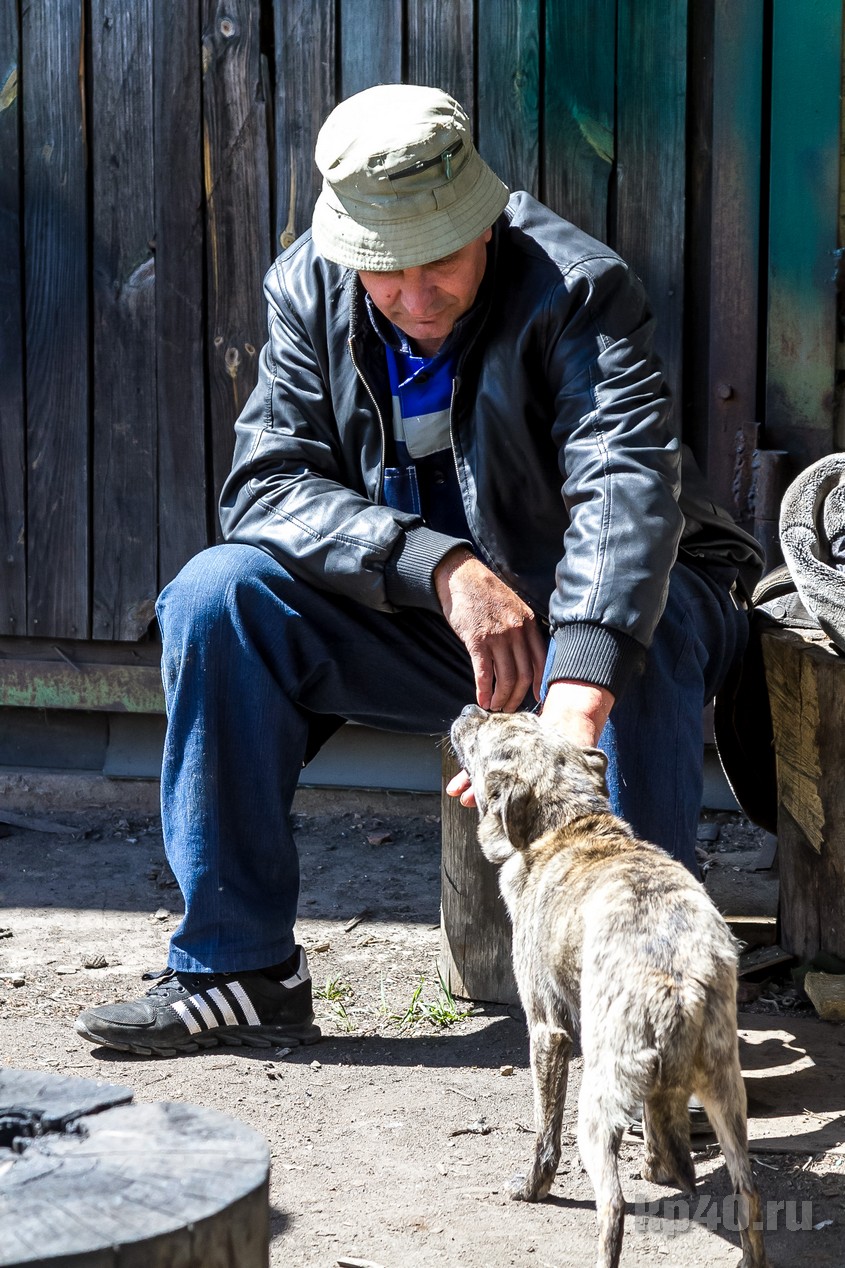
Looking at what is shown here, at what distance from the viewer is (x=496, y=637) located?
3.21 meters

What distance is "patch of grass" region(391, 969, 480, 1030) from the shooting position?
3713 mm

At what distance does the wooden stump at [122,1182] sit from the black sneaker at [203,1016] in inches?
54.0

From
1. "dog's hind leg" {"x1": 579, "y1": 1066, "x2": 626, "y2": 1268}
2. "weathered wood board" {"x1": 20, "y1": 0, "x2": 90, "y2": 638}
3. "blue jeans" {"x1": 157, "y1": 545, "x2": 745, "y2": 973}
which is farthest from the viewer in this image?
"weathered wood board" {"x1": 20, "y1": 0, "x2": 90, "y2": 638}

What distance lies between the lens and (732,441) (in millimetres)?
4715

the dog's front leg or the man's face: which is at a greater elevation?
the man's face

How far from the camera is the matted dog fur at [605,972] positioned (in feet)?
7.44

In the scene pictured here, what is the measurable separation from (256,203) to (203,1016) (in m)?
2.75

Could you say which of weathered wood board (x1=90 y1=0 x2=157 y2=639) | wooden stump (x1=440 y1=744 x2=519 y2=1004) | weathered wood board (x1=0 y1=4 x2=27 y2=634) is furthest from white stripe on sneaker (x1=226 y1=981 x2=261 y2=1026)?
weathered wood board (x1=0 y1=4 x2=27 y2=634)

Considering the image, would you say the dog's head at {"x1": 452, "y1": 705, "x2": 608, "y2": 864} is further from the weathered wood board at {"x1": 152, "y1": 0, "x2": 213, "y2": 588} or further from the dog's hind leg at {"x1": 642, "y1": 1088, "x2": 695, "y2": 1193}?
the weathered wood board at {"x1": 152, "y1": 0, "x2": 213, "y2": 588}

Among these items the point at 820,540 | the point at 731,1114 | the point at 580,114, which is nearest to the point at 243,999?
the point at 731,1114

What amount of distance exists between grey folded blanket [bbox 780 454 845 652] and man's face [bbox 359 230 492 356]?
101cm

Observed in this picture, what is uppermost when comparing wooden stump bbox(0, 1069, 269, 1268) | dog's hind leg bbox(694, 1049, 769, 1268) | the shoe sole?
wooden stump bbox(0, 1069, 269, 1268)

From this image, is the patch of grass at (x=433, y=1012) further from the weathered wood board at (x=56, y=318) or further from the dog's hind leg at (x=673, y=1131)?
the weathered wood board at (x=56, y=318)

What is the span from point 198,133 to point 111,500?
1.29 meters
